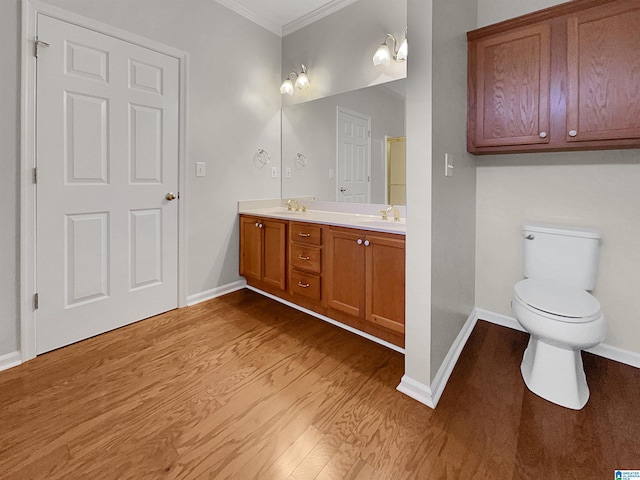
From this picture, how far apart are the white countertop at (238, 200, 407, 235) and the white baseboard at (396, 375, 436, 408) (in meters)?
0.79

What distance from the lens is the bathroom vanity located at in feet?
6.05

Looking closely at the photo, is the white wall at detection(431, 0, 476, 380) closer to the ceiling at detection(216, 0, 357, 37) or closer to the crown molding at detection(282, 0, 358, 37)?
the crown molding at detection(282, 0, 358, 37)

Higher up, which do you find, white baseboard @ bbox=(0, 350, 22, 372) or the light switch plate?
the light switch plate

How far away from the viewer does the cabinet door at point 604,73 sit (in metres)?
1.56

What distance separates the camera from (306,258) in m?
2.34

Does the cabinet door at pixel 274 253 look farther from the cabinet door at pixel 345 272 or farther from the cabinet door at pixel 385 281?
the cabinet door at pixel 385 281

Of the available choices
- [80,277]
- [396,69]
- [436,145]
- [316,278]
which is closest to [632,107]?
[436,145]

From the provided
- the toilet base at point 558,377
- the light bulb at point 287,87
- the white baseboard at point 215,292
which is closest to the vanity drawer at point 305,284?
the white baseboard at point 215,292

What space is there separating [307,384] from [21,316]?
166cm

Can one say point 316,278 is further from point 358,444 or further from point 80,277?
point 80,277

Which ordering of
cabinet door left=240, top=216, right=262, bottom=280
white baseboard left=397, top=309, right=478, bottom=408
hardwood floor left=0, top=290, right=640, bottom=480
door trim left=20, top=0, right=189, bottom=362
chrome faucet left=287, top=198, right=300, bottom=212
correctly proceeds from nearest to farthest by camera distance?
hardwood floor left=0, top=290, right=640, bottom=480 < white baseboard left=397, top=309, right=478, bottom=408 < door trim left=20, top=0, right=189, bottom=362 < cabinet door left=240, top=216, right=262, bottom=280 < chrome faucet left=287, top=198, right=300, bottom=212

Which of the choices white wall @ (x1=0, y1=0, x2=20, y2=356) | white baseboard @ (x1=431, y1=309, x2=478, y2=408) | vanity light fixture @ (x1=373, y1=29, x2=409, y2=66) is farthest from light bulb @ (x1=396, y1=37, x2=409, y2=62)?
white wall @ (x1=0, y1=0, x2=20, y2=356)

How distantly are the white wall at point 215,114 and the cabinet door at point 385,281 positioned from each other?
59.0 inches

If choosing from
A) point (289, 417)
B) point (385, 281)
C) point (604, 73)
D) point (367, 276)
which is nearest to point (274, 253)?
point (367, 276)
